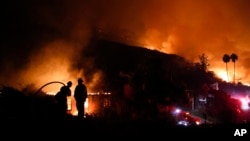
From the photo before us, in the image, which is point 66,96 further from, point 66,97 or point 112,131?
point 112,131

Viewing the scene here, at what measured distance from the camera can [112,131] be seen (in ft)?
42.7

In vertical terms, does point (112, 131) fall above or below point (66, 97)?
below

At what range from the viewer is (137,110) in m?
18.4

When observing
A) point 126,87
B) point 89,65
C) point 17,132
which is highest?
point 89,65

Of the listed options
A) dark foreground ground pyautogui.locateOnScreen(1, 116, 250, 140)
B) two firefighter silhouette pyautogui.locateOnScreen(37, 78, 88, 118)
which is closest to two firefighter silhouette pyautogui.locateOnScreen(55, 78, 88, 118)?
two firefighter silhouette pyautogui.locateOnScreen(37, 78, 88, 118)

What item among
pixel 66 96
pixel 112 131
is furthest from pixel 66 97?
pixel 112 131

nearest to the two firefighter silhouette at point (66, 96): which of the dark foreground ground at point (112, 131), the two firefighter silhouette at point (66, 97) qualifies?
the two firefighter silhouette at point (66, 97)

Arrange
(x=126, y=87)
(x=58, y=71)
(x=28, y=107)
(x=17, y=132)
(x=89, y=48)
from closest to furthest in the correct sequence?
(x=17, y=132), (x=28, y=107), (x=126, y=87), (x=58, y=71), (x=89, y=48)

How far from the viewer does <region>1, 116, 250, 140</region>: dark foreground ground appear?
41.0ft

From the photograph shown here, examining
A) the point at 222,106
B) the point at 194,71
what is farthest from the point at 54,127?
the point at 194,71

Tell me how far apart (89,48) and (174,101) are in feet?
43.0

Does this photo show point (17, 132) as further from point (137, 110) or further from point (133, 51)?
point (133, 51)

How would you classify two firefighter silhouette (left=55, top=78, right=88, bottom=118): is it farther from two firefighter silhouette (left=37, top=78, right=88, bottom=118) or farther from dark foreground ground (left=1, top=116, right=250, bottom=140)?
dark foreground ground (left=1, top=116, right=250, bottom=140)

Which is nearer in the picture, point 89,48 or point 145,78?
point 145,78
